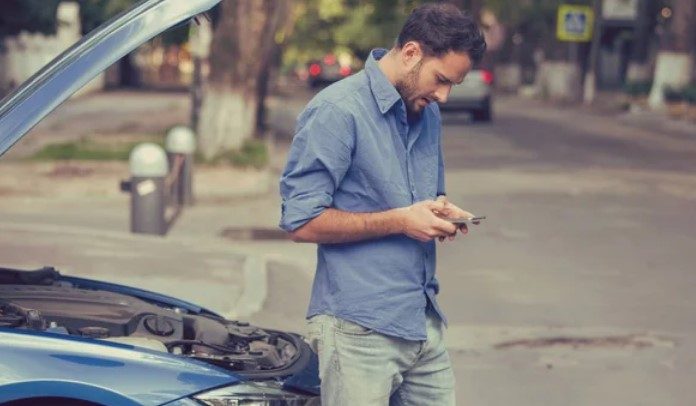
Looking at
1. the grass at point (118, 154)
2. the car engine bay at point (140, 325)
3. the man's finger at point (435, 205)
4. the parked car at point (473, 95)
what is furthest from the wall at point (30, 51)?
the man's finger at point (435, 205)

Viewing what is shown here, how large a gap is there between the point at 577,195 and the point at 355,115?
47.7 ft

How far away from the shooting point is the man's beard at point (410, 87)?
431 cm

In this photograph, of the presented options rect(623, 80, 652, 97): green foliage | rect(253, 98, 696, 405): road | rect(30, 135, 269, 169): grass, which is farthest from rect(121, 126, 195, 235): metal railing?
rect(623, 80, 652, 97): green foliage

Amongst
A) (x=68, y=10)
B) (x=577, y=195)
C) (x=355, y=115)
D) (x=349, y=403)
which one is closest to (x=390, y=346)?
(x=349, y=403)

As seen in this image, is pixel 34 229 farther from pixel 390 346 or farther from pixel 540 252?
pixel 390 346

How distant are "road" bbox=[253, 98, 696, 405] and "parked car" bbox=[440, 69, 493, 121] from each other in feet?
43.2

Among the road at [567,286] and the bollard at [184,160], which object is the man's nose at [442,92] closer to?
the road at [567,286]

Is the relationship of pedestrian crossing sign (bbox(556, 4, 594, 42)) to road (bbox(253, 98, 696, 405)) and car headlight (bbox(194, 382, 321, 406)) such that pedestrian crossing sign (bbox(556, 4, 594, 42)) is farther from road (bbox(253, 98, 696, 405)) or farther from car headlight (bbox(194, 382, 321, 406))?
car headlight (bbox(194, 382, 321, 406))

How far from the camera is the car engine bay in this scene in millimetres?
4652

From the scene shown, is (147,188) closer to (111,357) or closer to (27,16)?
(111,357)

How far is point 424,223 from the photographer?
416 centimetres

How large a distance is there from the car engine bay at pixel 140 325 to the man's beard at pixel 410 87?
A: 0.90 meters

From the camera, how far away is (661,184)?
2028cm

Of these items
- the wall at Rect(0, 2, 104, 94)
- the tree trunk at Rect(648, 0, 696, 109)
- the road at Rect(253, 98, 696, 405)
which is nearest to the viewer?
the road at Rect(253, 98, 696, 405)
